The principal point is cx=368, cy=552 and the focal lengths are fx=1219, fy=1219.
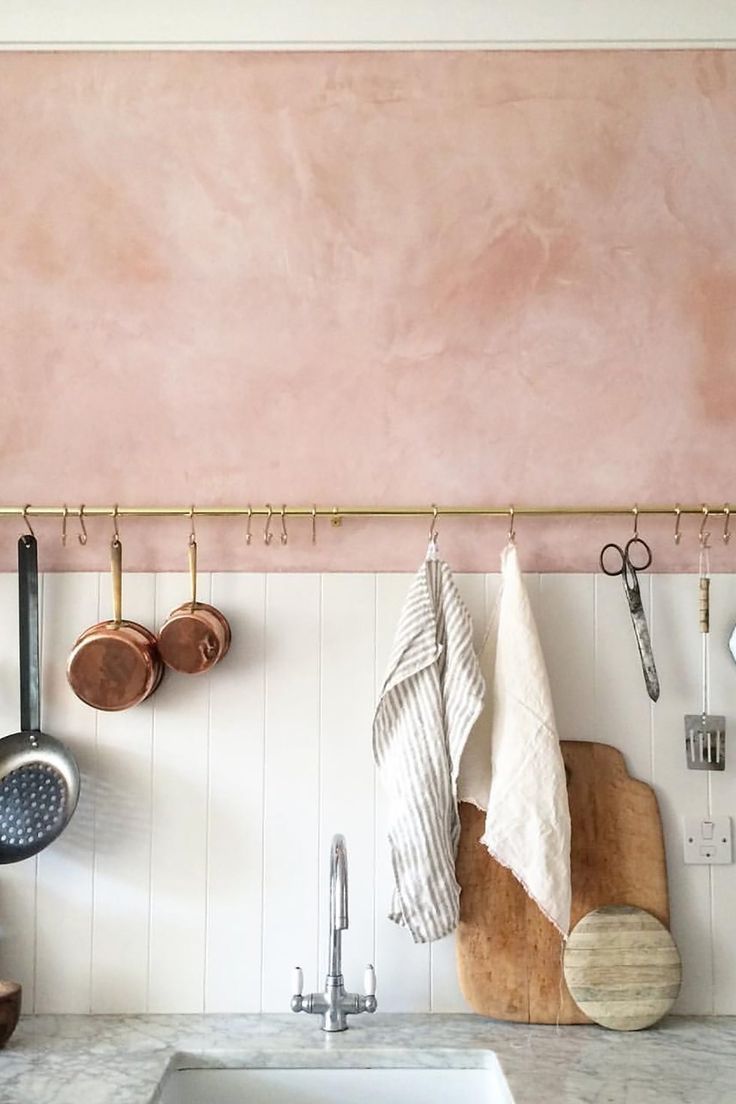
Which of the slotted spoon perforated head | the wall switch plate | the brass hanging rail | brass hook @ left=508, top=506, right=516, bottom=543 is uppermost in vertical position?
the brass hanging rail

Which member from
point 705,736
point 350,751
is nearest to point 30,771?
point 350,751

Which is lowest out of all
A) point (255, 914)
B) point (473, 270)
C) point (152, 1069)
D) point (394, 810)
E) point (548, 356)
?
point (152, 1069)

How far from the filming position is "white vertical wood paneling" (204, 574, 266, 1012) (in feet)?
6.86

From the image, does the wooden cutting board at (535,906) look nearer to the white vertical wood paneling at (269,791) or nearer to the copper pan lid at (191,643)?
the white vertical wood paneling at (269,791)

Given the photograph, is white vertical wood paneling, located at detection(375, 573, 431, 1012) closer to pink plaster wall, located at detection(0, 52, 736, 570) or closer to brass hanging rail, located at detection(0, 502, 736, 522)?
brass hanging rail, located at detection(0, 502, 736, 522)

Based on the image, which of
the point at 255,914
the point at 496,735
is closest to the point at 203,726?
the point at 255,914

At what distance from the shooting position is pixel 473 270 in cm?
222

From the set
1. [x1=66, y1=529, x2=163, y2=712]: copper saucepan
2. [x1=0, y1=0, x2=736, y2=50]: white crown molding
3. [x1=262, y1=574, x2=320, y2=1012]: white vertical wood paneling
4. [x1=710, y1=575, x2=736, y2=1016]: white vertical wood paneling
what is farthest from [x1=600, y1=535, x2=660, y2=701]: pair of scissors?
[x1=0, y1=0, x2=736, y2=50]: white crown molding

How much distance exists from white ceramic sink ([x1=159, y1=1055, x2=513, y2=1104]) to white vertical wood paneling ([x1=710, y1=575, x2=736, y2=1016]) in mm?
468

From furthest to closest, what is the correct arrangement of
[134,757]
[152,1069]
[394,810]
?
1. [134,757]
2. [394,810]
3. [152,1069]

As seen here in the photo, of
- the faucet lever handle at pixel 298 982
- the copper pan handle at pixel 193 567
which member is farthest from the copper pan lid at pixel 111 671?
Answer: the faucet lever handle at pixel 298 982

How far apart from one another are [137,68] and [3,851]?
4.68 ft

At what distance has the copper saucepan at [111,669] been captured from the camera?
2.06m

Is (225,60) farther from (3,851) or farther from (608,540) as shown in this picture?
(3,851)
